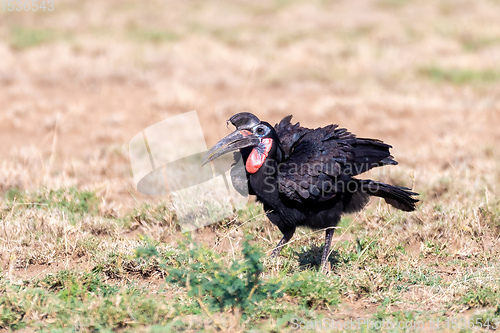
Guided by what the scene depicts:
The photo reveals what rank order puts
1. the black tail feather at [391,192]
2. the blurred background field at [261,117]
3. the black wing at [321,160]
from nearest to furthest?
1. the blurred background field at [261,117]
2. the black wing at [321,160]
3. the black tail feather at [391,192]

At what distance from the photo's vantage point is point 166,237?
5.48 metres

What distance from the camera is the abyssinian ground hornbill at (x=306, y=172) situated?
4527 millimetres

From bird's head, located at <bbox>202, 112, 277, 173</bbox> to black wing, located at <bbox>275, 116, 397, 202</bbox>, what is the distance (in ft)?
0.69

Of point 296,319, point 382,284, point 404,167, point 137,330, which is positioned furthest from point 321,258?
point 404,167

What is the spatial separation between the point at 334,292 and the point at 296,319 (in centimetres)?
48

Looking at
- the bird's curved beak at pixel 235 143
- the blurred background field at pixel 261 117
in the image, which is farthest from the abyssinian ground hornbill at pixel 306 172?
the blurred background field at pixel 261 117

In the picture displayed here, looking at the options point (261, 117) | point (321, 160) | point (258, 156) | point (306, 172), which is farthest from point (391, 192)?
point (261, 117)

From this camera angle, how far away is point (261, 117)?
34.8 ft

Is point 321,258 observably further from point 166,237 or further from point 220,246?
point 166,237

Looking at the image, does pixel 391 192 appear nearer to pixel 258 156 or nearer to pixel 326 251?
Answer: pixel 326 251

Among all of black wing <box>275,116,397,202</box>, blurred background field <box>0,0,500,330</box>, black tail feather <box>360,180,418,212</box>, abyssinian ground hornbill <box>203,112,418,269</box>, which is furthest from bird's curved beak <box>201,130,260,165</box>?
black tail feather <box>360,180,418,212</box>

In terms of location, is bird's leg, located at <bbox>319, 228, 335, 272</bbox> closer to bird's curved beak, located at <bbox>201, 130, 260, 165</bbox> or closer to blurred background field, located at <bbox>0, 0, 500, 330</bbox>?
blurred background field, located at <bbox>0, 0, 500, 330</bbox>

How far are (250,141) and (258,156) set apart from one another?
0.48 ft

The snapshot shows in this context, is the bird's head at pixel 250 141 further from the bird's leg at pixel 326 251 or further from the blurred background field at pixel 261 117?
the bird's leg at pixel 326 251
